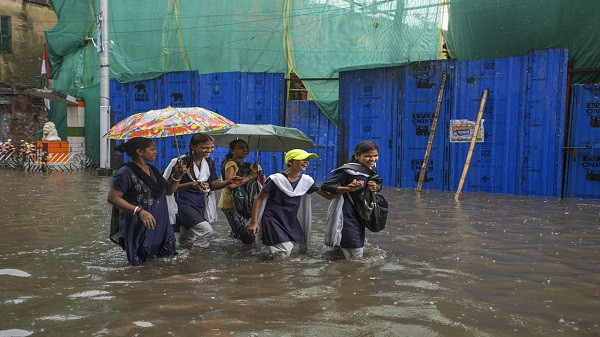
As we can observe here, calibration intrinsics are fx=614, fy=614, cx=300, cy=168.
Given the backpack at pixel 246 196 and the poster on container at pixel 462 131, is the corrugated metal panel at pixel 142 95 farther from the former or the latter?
the backpack at pixel 246 196

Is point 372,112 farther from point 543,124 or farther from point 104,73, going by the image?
point 104,73

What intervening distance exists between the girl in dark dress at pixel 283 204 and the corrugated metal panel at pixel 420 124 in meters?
7.62

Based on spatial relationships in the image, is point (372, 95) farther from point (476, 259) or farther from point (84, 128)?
point (84, 128)

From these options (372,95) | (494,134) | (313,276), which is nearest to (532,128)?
(494,134)

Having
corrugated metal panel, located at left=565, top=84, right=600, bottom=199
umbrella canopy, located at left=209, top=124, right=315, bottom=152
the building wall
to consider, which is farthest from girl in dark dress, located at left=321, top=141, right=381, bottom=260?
the building wall

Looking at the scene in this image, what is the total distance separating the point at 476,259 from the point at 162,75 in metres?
13.2

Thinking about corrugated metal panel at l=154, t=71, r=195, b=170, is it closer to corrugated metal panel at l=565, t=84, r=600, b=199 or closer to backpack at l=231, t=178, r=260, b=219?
corrugated metal panel at l=565, t=84, r=600, b=199

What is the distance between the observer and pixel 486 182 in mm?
12531

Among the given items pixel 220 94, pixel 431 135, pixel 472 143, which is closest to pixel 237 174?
pixel 472 143

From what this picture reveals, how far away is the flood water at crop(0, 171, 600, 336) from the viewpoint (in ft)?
12.7

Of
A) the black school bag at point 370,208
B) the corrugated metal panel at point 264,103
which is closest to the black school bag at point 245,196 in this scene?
the black school bag at point 370,208

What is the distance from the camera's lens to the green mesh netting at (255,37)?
47.1 ft

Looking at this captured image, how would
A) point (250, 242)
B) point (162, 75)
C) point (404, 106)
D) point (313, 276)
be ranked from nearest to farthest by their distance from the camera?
1. point (313, 276)
2. point (250, 242)
3. point (404, 106)
4. point (162, 75)

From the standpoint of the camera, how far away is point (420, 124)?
1346 cm
